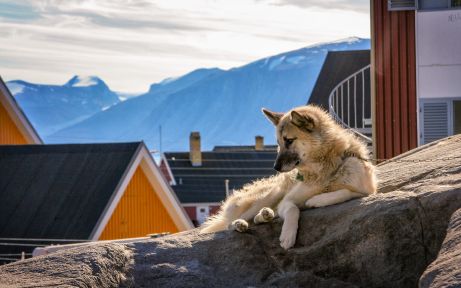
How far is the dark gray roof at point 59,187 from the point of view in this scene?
3397 centimetres

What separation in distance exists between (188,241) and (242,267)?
0.60m

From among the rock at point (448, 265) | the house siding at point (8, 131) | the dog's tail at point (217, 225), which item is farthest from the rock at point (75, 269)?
the house siding at point (8, 131)

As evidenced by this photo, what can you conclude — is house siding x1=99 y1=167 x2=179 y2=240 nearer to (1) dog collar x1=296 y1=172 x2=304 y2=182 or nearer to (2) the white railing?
(2) the white railing

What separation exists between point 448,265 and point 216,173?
182 ft

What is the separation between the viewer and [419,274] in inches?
372

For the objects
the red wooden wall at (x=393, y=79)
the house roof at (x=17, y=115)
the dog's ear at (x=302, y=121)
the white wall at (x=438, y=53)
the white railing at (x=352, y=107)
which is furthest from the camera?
the house roof at (x=17, y=115)

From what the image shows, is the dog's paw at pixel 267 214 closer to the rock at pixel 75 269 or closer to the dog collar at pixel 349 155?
the dog collar at pixel 349 155

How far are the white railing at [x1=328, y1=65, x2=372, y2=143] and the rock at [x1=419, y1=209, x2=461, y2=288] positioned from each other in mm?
15800

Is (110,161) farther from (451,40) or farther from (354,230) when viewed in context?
(354,230)

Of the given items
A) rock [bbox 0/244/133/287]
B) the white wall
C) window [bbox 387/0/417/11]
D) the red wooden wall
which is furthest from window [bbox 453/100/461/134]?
rock [bbox 0/244/133/287]

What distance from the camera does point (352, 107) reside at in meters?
31.9

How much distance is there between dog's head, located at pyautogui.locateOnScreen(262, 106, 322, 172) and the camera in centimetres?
1062

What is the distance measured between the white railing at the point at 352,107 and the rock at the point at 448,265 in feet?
51.8

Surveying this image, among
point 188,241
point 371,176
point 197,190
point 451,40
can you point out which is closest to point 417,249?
point 371,176
